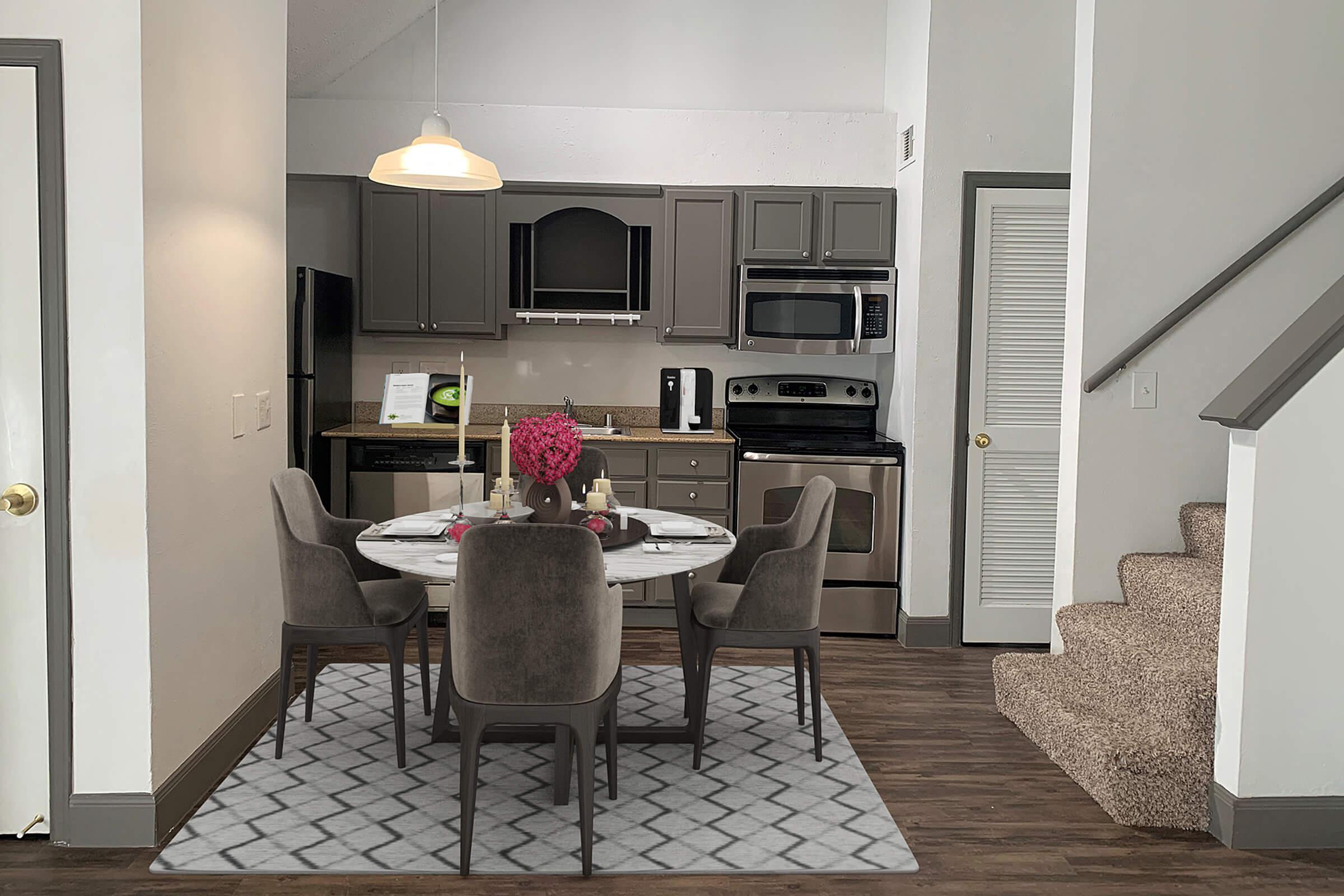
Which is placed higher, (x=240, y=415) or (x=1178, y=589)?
(x=240, y=415)

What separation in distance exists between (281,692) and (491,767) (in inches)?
27.3

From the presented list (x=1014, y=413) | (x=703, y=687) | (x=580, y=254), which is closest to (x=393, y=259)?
(x=580, y=254)

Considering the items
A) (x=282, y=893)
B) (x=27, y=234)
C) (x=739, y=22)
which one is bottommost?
(x=282, y=893)

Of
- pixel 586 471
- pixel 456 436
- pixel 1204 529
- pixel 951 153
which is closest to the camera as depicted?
pixel 1204 529

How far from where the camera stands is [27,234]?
277cm

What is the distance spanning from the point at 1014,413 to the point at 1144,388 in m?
1.15

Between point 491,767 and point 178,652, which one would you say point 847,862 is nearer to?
point 491,767

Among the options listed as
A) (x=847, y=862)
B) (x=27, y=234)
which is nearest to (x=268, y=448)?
(x=27, y=234)

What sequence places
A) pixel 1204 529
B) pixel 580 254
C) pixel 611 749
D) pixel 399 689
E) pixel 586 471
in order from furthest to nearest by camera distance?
1. pixel 580 254
2. pixel 586 471
3. pixel 1204 529
4. pixel 399 689
5. pixel 611 749

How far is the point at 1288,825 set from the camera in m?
2.99

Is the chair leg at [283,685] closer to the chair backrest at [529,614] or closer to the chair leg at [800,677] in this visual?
the chair backrest at [529,614]

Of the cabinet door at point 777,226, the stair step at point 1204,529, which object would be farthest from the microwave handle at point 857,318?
the stair step at point 1204,529

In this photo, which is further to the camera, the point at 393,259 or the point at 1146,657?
the point at 393,259

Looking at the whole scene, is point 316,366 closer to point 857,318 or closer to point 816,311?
point 816,311
